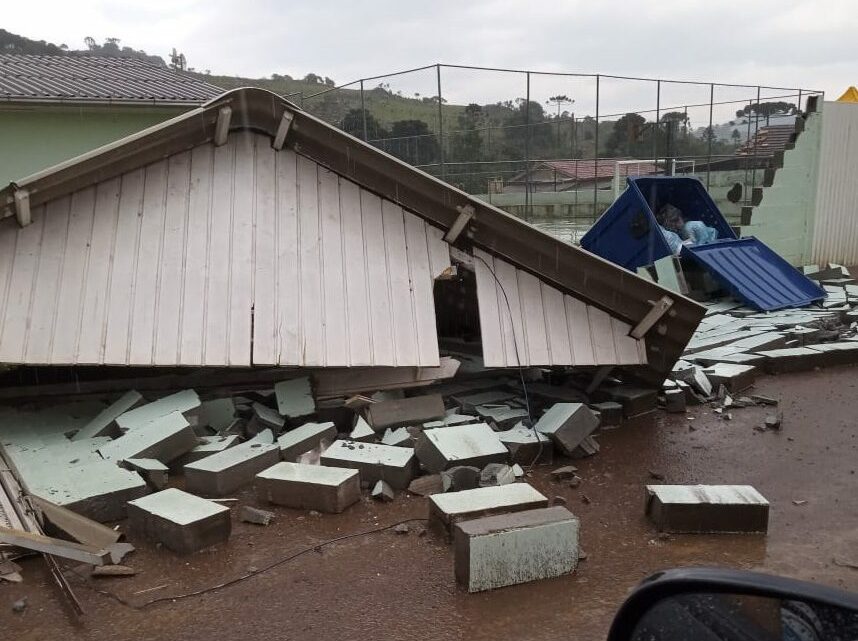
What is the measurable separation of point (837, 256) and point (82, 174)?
17623 millimetres

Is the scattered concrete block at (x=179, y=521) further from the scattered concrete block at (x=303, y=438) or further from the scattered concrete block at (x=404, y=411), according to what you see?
the scattered concrete block at (x=404, y=411)

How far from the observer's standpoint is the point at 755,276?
11.2 metres

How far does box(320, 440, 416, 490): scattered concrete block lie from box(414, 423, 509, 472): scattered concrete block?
5.4 inches

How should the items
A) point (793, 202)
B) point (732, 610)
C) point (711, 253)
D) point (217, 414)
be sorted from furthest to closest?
point (793, 202)
point (711, 253)
point (217, 414)
point (732, 610)

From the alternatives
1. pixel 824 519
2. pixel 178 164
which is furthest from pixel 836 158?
pixel 178 164

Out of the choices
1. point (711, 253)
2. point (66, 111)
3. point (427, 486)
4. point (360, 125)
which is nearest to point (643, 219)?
point (711, 253)

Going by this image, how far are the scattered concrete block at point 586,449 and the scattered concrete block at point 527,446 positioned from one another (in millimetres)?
243

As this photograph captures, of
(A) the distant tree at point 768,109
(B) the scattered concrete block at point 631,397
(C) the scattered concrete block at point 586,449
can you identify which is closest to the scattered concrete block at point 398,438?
(C) the scattered concrete block at point 586,449

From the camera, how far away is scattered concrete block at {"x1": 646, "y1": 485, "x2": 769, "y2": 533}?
4.13m

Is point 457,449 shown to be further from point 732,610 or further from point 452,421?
point 732,610

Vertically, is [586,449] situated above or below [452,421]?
below

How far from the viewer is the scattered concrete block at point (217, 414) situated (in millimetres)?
5867

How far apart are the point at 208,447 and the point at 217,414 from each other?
2.19ft

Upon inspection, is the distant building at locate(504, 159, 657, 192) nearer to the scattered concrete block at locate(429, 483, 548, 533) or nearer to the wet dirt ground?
the wet dirt ground
